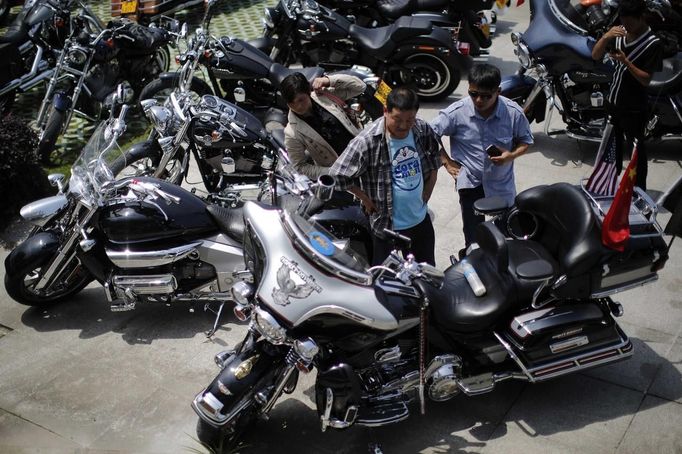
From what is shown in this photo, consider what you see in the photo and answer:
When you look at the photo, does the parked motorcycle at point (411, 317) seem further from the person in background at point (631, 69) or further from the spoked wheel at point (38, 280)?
the spoked wheel at point (38, 280)

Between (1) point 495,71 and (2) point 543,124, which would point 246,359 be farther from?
(2) point 543,124

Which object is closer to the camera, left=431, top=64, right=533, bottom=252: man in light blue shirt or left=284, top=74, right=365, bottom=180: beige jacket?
left=431, top=64, right=533, bottom=252: man in light blue shirt

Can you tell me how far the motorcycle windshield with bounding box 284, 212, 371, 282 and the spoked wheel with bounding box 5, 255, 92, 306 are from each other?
2280 millimetres

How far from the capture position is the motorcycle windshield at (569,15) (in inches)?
287

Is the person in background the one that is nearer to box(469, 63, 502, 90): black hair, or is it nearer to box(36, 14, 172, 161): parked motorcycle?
box(469, 63, 502, 90): black hair

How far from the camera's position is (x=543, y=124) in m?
8.14

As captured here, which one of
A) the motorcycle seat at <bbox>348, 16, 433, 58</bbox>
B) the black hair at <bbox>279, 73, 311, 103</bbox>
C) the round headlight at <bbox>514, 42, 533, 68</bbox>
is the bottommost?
the motorcycle seat at <bbox>348, 16, 433, 58</bbox>

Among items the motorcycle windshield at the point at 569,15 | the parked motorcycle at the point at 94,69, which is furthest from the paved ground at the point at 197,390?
the parked motorcycle at the point at 94,69

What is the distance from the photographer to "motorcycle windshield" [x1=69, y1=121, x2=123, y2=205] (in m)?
5.16

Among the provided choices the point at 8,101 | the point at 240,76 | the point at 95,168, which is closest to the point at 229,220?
the point at 95,168

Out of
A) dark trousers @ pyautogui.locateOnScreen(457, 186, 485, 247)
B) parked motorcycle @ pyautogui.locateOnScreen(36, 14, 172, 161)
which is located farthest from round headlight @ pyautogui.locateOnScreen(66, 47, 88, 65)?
dark trousers @ pyautogui.locateOnScreen(457, 186, 485, 247)

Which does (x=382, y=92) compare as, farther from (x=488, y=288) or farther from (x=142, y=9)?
(x=142, y=9)

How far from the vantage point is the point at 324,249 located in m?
3.85

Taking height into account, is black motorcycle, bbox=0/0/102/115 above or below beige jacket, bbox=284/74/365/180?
below
